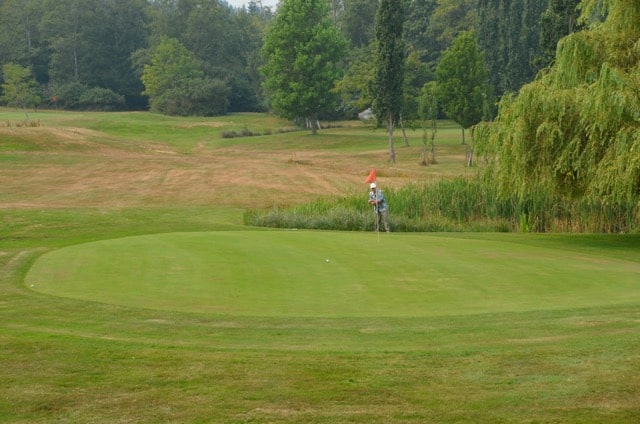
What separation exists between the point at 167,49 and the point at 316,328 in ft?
307

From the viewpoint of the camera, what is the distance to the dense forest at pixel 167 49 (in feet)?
321

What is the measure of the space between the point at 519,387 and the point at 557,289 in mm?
7441

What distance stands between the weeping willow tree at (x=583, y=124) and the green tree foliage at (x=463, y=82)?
129 ft

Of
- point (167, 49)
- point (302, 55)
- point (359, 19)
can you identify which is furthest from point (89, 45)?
point (302, 55)

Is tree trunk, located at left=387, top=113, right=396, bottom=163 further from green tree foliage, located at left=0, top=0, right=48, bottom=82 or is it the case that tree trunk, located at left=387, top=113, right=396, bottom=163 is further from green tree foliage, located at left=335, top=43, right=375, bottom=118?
green tree foliage, located at left=0, top=0, right=48, bottom=82

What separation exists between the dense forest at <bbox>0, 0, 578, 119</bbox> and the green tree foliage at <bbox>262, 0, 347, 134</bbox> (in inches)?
474

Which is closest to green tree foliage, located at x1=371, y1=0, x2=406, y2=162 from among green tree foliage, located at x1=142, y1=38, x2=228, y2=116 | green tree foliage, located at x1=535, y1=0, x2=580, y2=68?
green tree foliage, located at x1=535, y1=0, x2=580, y2=68

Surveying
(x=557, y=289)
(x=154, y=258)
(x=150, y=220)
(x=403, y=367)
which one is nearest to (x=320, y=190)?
(x=150, y=220)

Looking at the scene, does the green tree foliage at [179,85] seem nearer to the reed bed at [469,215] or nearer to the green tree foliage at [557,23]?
the green tree foliage at [557,23]

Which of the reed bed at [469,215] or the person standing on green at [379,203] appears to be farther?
the reed bed at [469,215]

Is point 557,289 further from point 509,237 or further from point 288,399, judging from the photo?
point 509,237

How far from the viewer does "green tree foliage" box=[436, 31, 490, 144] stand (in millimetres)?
65188

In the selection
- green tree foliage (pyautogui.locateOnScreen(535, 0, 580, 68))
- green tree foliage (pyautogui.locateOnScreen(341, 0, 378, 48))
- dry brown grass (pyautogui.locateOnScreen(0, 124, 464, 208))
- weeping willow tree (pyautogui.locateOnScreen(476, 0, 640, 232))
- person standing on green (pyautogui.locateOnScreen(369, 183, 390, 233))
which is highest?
green tree foliage (pyautogui.locateOnScreen(341, 0, 378, 48))

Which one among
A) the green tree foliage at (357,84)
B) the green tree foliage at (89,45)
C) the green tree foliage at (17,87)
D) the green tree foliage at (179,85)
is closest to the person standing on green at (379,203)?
the green tree foliage at (357,84)
